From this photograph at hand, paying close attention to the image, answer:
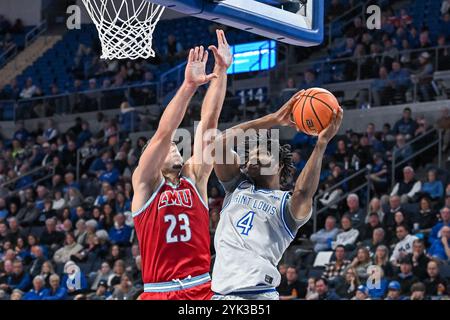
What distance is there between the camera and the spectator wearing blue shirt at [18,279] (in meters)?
14.7

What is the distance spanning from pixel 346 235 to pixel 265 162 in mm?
6719

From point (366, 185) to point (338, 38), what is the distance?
4884 millimetres

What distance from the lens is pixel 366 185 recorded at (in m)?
13.9

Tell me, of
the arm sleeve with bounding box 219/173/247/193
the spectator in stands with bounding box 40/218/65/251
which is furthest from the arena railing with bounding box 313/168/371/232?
the arm sleeve with bounding box 219/173/247/193

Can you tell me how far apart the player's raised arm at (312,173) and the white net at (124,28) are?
2927 millimetres

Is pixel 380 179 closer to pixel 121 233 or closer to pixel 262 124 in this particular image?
pixel 121 233

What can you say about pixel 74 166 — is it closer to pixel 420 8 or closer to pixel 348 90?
pixel 348 90

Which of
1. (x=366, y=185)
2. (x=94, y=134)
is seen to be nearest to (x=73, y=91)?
(x=94, y=134)

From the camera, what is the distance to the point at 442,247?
452 inches

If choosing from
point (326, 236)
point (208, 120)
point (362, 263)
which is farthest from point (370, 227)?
point (208, 120)

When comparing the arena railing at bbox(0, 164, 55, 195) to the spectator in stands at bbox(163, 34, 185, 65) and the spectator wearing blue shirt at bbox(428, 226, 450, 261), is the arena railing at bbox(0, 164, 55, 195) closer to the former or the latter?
the spectator in stands at bbox(163, 34, 185, 65)

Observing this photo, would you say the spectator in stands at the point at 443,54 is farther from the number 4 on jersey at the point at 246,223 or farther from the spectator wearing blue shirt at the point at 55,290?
the number 4 on jersey at the point at 246,223

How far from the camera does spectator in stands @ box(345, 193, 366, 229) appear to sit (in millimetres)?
13008

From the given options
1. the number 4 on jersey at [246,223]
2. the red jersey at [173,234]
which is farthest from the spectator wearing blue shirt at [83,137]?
the number 4 on jersey at [246,223]
